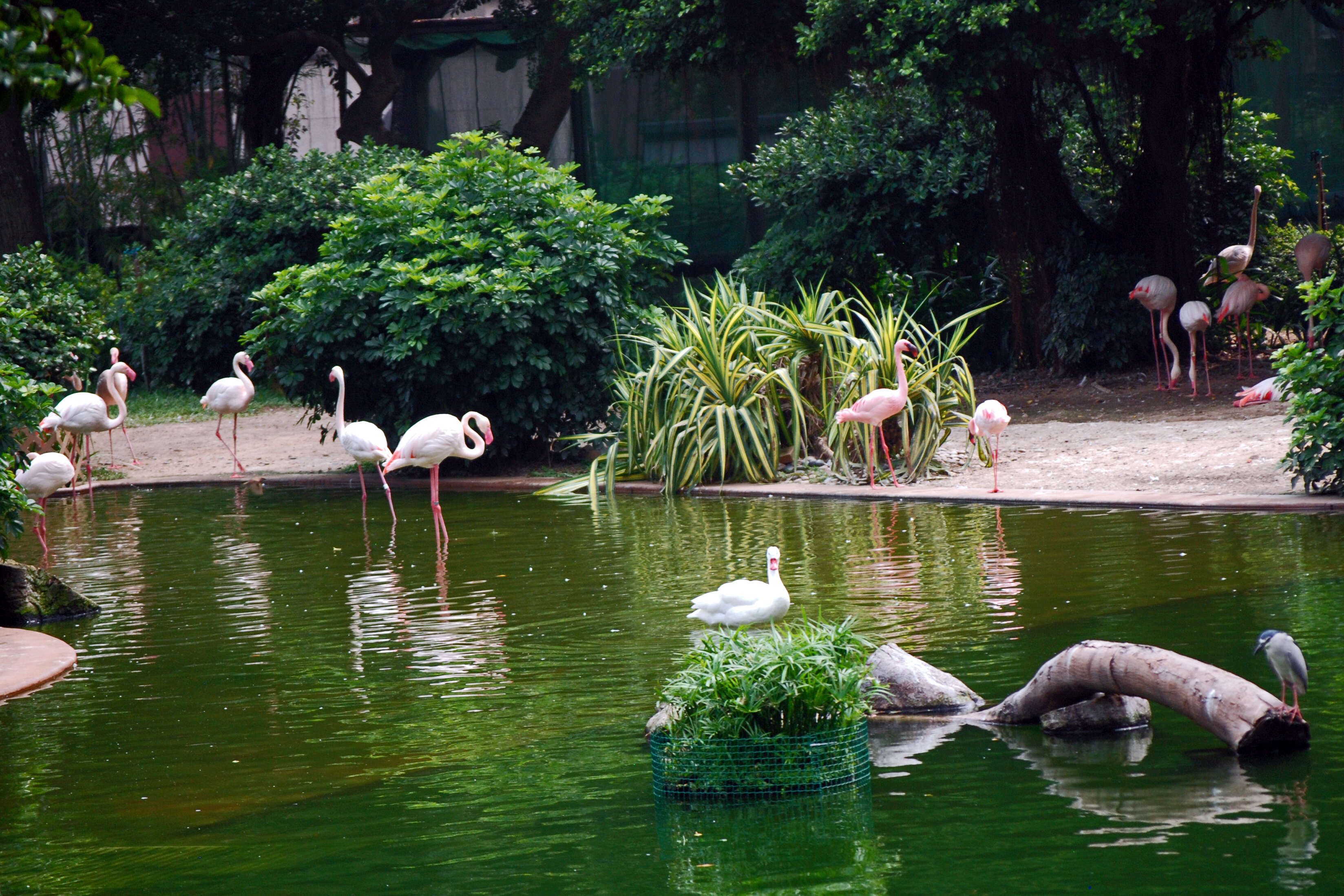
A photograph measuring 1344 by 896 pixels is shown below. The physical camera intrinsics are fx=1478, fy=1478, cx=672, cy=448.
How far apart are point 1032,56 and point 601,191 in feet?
38.8

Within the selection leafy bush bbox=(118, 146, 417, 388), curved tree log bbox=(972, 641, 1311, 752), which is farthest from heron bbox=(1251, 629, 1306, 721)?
leafy bush bbox=(118, 146, 417, 388)

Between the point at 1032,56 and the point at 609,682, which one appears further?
the point at 1032,56

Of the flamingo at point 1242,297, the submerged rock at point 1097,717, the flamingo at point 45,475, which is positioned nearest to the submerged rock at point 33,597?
the flamingo at point 45,475

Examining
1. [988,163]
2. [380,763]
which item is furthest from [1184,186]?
[380,763]

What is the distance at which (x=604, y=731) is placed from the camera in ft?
18.3

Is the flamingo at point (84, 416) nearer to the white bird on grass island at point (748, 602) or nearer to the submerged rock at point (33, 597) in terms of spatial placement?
the submerged rock at point (33, 597)

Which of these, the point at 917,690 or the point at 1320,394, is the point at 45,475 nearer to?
the point at 917,690

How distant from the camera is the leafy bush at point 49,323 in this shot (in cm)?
1521

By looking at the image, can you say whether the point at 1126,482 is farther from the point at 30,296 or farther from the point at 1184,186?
the point at 30,296

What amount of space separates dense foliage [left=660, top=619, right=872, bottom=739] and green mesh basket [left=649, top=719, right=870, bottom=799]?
1.4 inches

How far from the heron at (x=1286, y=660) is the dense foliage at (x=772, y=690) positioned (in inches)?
53.2

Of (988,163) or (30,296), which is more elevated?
(988,163)

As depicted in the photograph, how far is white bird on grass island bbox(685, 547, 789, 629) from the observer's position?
6633 millimetres

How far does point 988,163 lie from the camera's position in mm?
17609
